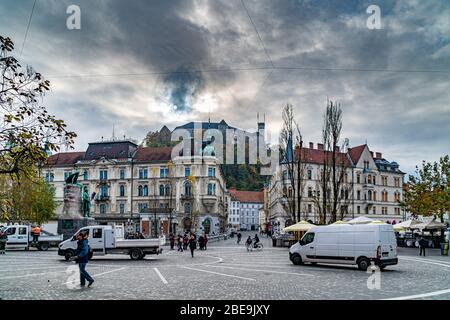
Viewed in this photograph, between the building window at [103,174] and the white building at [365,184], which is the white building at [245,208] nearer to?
the white building at [365,184]

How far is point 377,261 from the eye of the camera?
21.9 m

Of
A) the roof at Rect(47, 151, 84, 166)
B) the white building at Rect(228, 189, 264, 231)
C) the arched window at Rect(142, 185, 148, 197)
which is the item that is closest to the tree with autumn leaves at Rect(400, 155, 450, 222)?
the arched window at Rect(142, 185, 148, 197)

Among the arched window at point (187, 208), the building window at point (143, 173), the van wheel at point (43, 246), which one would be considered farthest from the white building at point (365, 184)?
the van wheel at point (43, 246)

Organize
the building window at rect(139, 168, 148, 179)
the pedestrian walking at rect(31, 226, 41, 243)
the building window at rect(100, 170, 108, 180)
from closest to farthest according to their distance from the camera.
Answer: the pedestrian walking at rect(31, 226, 41, 243)
the building window at rect(139, 168, 148, 179)
the building window at rect(100, 170, 108, 180)

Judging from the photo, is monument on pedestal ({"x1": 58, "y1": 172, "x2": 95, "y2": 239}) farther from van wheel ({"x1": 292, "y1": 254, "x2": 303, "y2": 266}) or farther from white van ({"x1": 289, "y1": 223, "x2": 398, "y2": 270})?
white van ({"x1": 289, "y1": 223, "x2": 398, "y2": 270})

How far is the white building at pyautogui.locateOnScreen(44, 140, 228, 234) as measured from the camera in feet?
275

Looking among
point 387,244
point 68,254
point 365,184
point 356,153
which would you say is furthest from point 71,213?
point 356,153

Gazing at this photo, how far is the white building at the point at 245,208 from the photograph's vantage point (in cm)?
17612

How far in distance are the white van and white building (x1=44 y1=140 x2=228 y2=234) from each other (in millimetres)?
58252

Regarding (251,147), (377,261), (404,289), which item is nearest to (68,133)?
(404,289)

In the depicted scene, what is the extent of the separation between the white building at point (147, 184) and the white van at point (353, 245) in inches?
2293
